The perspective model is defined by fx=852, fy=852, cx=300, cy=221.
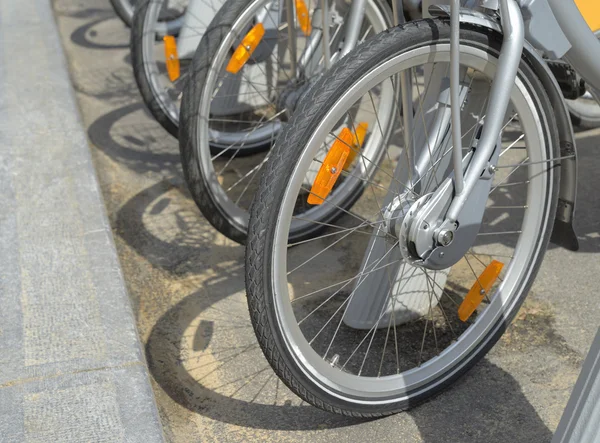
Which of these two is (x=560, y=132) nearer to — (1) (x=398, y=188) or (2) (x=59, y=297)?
(1) (x=398, y=188)

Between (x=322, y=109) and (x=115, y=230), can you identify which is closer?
(x=322, y=109)

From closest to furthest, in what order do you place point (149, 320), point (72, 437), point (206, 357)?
point (72, 437) → point (206, 357) → point (149, 320)

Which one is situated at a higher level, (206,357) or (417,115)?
(417,115)

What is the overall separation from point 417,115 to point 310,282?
902mm

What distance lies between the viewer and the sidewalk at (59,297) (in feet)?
7.29

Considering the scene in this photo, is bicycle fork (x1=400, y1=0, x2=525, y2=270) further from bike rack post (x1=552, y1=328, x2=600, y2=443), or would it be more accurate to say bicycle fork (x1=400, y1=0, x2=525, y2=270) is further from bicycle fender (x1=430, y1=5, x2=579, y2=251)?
bike rack post (x1=552, y1=328, x2=600, y2=443)

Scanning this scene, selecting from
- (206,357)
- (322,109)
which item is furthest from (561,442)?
(206,357)

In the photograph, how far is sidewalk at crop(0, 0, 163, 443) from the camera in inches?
87.4

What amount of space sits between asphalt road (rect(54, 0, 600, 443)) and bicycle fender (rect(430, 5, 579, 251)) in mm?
417

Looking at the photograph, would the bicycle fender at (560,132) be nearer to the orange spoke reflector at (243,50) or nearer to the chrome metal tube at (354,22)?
the chrome metal tube at (354,22)

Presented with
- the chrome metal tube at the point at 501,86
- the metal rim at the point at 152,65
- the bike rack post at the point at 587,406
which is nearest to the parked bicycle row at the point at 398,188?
the chrome metal tube at the point at 501,86

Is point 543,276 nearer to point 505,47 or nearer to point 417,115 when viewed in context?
point 417,115

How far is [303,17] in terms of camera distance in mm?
3195

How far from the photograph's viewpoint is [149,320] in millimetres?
2867
